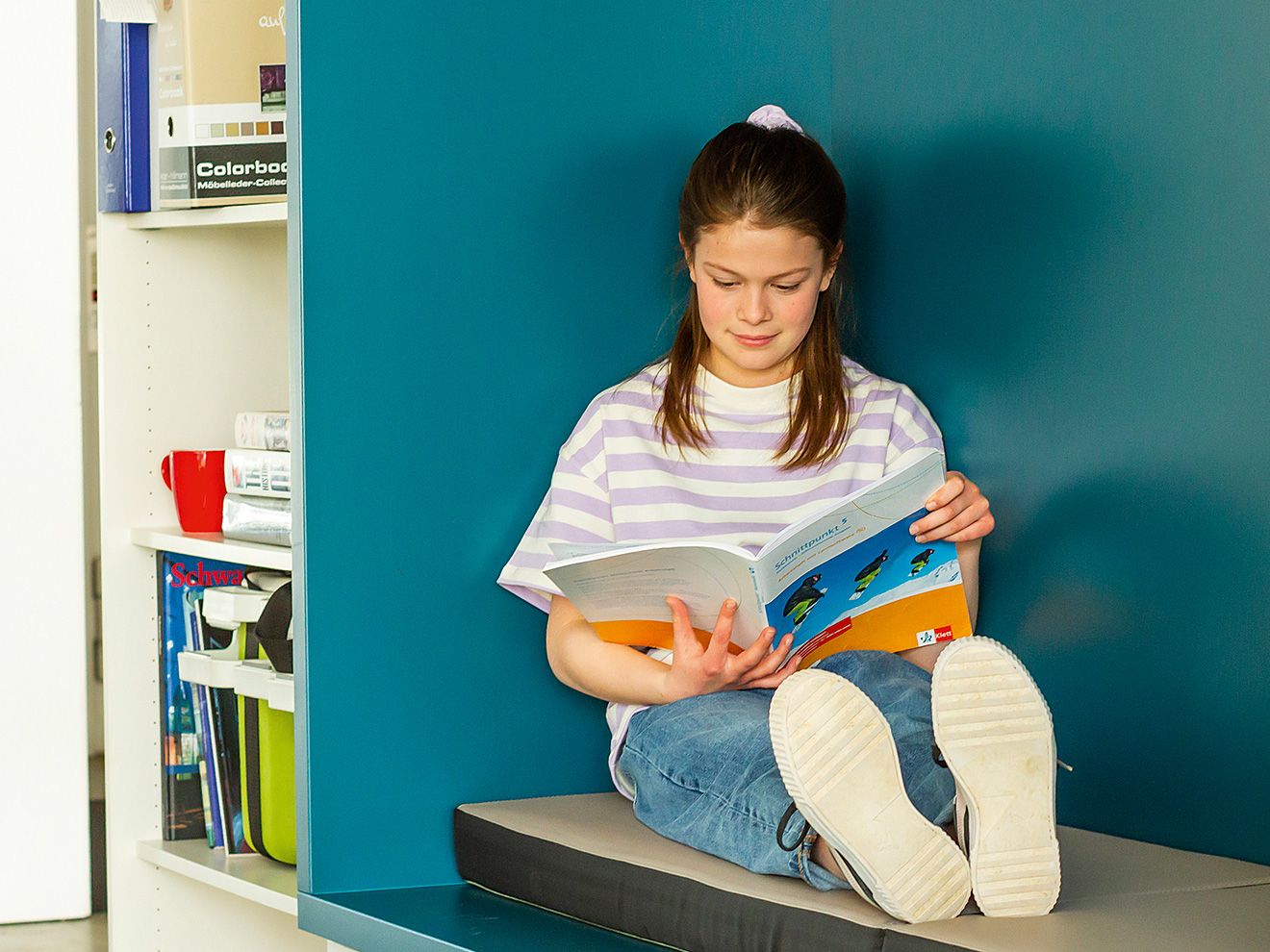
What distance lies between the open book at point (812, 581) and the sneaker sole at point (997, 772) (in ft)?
0.68

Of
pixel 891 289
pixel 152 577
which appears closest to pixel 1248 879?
pixel 891 289

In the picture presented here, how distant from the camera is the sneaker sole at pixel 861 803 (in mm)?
1180

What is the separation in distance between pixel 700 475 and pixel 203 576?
0.76 meters

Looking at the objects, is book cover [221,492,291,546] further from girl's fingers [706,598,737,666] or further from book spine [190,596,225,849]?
girl's fingers [706,598,737,666]

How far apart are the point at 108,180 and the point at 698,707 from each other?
3.62 ft

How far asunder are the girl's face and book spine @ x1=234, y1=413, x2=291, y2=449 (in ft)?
1.96

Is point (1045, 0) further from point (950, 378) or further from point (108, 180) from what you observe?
point (108, 180)

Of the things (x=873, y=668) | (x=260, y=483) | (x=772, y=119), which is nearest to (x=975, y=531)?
(x=873, y=668)

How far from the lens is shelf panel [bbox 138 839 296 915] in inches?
72.6

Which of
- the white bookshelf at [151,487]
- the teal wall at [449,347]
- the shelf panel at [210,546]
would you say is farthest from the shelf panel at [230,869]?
the shelf panel at [210,546]

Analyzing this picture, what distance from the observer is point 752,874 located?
136 centimetres

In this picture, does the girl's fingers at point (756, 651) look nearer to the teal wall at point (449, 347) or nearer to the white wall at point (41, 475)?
the teal wall at point (449, 347)

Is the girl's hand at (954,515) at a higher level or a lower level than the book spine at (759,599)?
higher

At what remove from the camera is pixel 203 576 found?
2.10m
